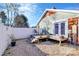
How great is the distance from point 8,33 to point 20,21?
0.87 feet

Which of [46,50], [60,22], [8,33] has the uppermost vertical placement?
[60,22]

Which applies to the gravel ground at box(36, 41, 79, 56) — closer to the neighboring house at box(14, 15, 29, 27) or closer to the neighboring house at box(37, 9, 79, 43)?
the neighboring house at box(37, 9, 79, 43)

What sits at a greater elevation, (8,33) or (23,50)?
(8,33)

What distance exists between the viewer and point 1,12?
3559 mm

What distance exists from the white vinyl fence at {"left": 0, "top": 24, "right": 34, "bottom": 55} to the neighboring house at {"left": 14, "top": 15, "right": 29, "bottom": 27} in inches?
2.7

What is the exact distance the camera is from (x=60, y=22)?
3633 millimetres

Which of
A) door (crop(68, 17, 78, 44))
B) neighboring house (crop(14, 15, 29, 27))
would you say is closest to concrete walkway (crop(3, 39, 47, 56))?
neighboring house (crop(14, 15, 29, 27))

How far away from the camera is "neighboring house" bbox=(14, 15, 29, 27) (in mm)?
3588

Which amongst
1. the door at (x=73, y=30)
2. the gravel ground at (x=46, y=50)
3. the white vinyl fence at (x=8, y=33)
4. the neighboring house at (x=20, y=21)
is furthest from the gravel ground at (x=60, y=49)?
the neighboring house at (x=20, y=21)

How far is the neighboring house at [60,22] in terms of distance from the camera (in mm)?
3570

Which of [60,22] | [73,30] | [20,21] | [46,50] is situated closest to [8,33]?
[20,21]

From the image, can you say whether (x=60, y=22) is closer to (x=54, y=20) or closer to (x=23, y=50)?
(x=54, y=20)

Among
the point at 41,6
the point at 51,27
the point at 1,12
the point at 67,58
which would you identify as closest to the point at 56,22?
the point at 51,27

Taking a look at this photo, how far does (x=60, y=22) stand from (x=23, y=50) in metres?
0.73
